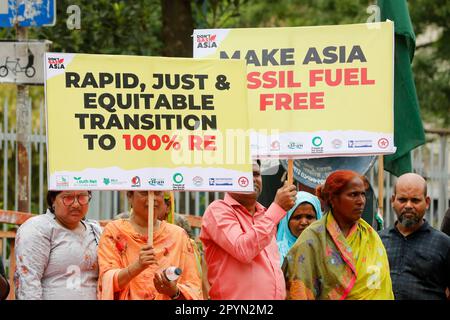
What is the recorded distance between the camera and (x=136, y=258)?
8.14 m

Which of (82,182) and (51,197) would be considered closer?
(82,182)

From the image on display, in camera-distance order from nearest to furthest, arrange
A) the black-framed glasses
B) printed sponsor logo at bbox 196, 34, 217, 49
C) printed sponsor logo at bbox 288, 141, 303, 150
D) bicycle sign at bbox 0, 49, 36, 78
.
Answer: the black-framed glasses, printed sponsor logo at bbox 288, 141, 303, 150, printed sponsor logo at bbox 196, 34, 217, 49, bicycle sign at bbox 0, 49, 36, 78

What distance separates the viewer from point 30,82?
11.5m

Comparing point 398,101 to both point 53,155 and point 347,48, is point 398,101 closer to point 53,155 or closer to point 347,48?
point 347,48

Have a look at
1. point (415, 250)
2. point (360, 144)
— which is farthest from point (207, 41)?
point (415, 250)

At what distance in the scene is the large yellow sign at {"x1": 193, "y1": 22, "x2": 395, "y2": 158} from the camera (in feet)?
28.5

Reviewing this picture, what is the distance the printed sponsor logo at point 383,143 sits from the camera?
870cm

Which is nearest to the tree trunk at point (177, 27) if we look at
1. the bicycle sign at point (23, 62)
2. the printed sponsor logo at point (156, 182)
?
the bicycle sign at point (23, 62)

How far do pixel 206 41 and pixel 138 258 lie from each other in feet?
5.99

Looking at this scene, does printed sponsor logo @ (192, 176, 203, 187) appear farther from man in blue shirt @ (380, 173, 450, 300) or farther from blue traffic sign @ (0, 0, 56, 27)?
blue traffic sign @ (0, 0, 56, 27)

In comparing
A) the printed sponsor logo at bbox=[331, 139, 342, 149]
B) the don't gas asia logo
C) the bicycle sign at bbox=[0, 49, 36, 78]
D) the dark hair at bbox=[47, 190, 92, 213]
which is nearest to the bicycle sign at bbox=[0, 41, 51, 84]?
the bicycle sign at bbox=[0, 49, 36, 78]

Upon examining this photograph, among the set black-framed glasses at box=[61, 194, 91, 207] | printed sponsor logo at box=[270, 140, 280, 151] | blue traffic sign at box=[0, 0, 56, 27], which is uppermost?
blue traffic sign at box=[0, 0, 56, 27]

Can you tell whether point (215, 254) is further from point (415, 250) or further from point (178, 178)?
point (415, 250)

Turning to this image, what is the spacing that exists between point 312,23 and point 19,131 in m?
7.88
